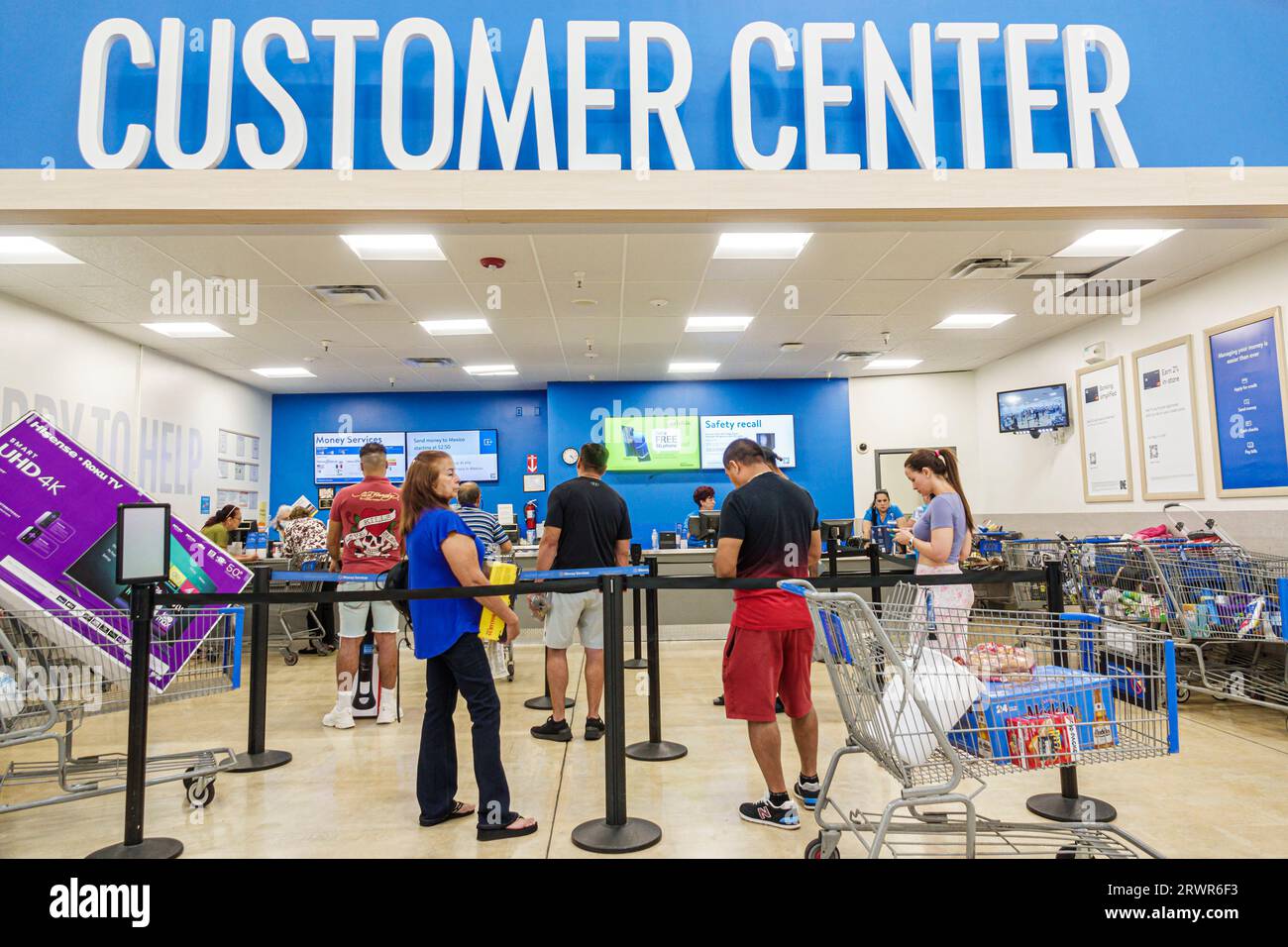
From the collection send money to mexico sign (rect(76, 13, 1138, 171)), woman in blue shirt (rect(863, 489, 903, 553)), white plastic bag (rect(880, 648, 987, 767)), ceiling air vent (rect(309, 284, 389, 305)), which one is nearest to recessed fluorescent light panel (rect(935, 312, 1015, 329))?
woman in blue shirt (rect(863, 489, 903, 553))

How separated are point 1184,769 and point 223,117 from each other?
21.1 feet

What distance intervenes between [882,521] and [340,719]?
7.53 m

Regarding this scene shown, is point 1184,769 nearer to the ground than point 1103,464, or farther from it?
nearer to the ground

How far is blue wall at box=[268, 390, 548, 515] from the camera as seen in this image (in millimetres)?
12773

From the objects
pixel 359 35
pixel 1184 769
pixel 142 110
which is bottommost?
pixel 1184 769

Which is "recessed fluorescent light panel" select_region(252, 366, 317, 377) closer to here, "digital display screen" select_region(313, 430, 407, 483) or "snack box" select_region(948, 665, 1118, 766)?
"digital display screen" select_region(313, 430, 407, 483)

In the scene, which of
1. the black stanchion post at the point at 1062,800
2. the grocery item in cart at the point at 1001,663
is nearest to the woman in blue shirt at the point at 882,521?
the black stanchion post at the point at 1062,800

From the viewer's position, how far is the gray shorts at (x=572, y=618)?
431 centimetres

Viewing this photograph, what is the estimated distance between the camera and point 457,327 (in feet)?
28.8

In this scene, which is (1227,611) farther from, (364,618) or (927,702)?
(364,618)

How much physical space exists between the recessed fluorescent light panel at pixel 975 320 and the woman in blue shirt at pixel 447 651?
7.48m

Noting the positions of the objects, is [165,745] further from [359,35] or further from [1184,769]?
[1184,769]
